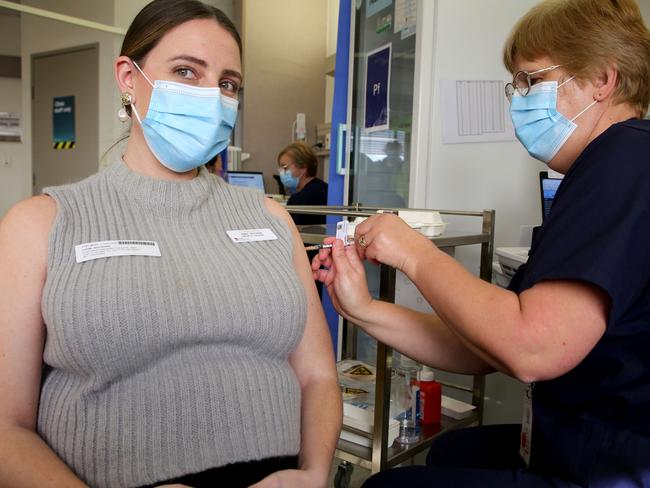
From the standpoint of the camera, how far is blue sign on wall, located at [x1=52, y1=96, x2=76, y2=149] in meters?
5.43

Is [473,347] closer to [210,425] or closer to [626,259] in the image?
[626,259]

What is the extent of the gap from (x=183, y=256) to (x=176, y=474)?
0.38 meters

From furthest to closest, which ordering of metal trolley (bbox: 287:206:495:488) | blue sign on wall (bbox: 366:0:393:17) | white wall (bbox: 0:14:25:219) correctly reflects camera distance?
1. white wall (bbox: 0:14:25:219)
2. blue sign on wall (bbox: 366:0:393:17)
3. metal trolley (bbox: 287:206:495:488)

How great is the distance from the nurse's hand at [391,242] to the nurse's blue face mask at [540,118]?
1.08 ft

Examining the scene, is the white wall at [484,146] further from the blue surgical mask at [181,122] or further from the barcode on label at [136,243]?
the barcode on label at [136,243]

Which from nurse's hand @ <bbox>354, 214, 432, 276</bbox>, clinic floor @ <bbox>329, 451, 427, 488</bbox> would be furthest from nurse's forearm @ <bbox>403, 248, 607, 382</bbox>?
clinic floor @ <bbox>329, 451, 427, 488</bbox>

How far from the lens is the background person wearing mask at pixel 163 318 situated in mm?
877

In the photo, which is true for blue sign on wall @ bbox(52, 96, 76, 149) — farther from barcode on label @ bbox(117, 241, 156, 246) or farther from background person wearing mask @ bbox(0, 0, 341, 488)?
barcode on label @ bbox(117, 241, 156, 246)

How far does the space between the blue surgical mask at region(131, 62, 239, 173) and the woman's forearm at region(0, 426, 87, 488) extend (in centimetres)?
58

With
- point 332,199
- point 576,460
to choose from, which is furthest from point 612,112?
point 332,199

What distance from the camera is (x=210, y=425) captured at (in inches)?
37.2

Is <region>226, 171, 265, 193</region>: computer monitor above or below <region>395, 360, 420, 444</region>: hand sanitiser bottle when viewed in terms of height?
above

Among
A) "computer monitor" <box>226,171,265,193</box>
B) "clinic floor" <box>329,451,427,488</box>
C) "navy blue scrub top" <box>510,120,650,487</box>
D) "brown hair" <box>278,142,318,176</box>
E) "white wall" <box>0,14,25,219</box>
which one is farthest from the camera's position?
"white wall" <box>0,14,25,219</box>

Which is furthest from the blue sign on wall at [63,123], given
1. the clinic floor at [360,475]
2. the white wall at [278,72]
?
the clinic floor at [360,475]
